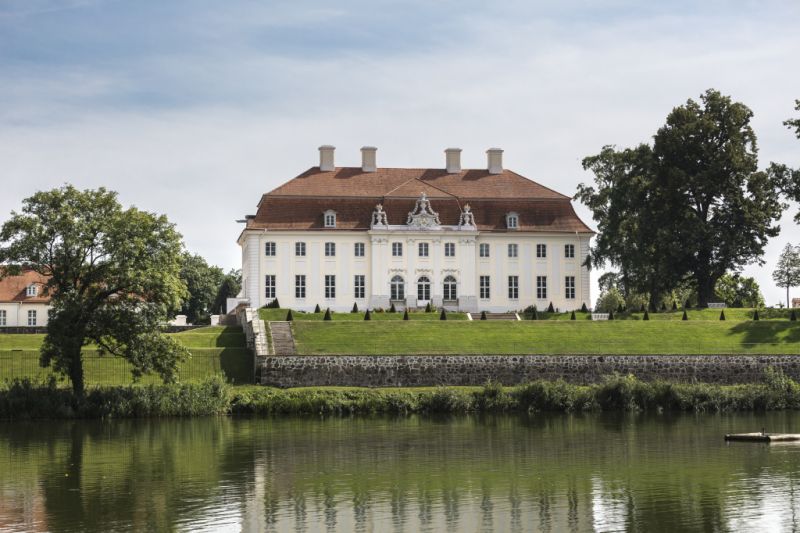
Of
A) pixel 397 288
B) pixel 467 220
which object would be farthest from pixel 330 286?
pixel 467 220

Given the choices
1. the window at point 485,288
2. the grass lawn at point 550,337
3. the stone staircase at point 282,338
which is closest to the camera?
the stone staircase at point 282,338

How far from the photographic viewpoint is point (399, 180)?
69.9 metres

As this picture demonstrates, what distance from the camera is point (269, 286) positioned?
216 feet

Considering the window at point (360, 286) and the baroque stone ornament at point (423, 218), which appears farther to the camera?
the baroque stone ornament at point (423, 218)

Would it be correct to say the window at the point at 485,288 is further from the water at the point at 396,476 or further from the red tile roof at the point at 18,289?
the water at the point at 396,476

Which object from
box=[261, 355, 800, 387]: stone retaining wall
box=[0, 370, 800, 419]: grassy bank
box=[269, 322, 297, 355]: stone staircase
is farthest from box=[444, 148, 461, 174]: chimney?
box=[0, 370, 800, 419]: grassy bank

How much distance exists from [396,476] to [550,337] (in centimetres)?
2492

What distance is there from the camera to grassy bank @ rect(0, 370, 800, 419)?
39.5 meters

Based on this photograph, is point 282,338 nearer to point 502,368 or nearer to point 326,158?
point 502,368

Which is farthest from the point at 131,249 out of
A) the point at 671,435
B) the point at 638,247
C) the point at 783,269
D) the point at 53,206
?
the point at 783,269

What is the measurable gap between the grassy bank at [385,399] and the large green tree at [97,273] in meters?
0.86

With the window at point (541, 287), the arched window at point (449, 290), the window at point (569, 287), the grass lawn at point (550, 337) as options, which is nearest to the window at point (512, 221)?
the window at point (541, 287)

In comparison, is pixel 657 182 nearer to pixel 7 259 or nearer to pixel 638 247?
pixel 638 247

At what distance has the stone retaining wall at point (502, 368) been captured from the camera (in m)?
44.4
